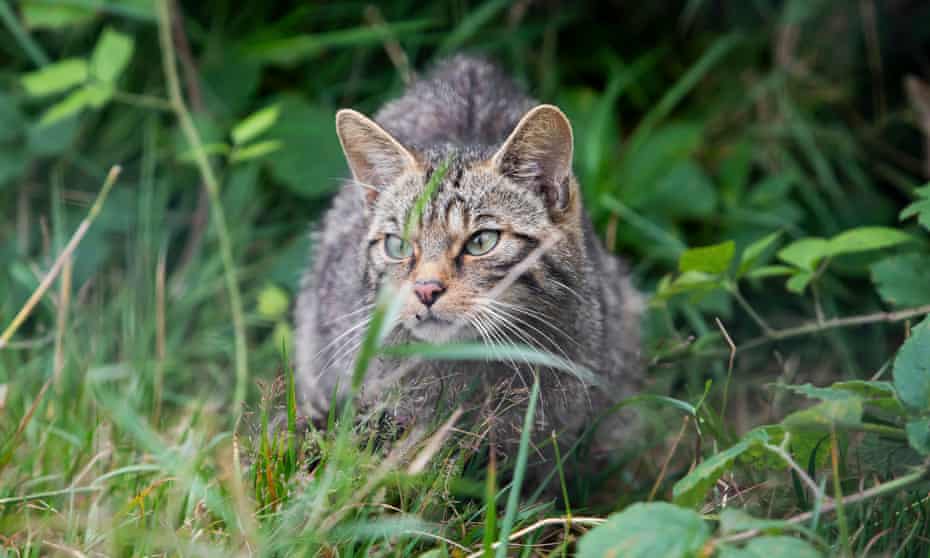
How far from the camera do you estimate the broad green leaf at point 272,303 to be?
4.21 meters

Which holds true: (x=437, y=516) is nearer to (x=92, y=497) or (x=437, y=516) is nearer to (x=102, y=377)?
(x=92, y=497)

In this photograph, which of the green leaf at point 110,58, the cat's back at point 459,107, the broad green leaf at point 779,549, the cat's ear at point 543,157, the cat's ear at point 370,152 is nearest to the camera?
the broad green leaf at point 779,549

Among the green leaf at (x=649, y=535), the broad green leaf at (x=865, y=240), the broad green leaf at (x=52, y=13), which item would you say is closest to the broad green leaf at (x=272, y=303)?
the broad green leaf at (x=52, y=13)

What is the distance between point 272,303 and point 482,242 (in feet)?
5.01

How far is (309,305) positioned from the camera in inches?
158

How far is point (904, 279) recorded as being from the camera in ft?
10.6

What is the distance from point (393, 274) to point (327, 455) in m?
0.64

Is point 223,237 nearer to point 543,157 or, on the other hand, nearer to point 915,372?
point 543,157

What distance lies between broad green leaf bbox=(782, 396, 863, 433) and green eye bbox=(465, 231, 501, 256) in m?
1.00

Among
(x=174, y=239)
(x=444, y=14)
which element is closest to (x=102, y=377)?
(x=174, y=239)

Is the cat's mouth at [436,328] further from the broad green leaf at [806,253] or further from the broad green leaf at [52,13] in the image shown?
the broad green leaf at [52,13]

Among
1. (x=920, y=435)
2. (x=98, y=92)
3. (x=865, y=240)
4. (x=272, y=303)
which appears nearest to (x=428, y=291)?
(x=920, y=435)

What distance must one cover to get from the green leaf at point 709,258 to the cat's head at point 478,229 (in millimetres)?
395

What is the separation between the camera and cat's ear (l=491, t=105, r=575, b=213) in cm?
293
